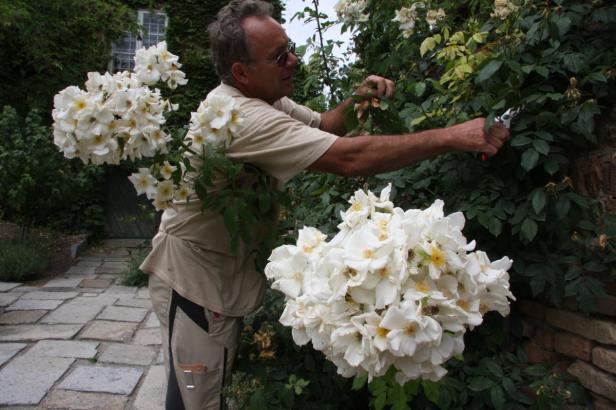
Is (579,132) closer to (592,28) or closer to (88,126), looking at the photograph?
(592,28)

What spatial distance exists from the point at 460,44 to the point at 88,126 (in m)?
1.59

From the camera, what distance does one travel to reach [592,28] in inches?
80.7

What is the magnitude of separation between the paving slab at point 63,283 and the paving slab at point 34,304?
0.84 m

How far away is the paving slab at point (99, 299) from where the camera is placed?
5887mm

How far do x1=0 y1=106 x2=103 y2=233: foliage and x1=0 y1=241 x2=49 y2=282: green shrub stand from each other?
0.79m

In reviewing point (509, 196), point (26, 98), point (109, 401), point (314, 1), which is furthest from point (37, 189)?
point (509, 196)

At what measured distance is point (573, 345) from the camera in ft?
6.82

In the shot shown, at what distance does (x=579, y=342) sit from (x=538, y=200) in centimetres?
58

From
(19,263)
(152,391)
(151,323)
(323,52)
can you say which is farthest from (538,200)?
(19,263)

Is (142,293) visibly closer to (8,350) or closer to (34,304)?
(34,304)

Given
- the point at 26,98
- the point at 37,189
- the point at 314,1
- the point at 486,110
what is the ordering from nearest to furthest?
the point at 486,110, the point at 314,1, the point at 37,189, the point at 26,98

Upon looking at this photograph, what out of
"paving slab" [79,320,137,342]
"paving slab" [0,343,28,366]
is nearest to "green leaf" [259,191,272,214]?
"paving slab" [0,343,28,366]

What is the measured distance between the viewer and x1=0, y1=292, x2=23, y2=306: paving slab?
578cm

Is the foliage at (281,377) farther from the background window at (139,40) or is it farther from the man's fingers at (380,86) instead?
the background window at (139,40)
